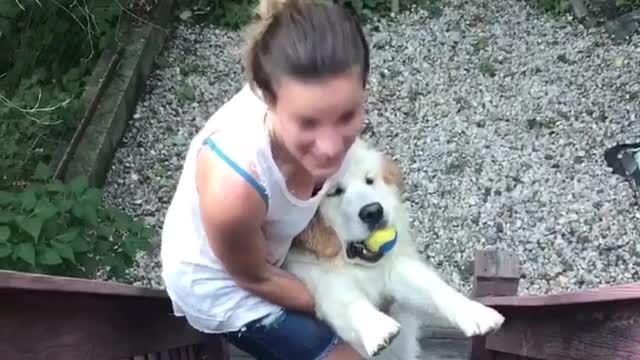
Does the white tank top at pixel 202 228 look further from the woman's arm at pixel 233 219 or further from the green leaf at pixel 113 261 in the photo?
the green leaf at pixel 113 261

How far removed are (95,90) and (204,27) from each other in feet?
4.09

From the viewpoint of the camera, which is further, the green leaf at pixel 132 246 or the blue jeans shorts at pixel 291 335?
the green leaf at pixel 132 246

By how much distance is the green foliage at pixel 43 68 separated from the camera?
4.40 meters

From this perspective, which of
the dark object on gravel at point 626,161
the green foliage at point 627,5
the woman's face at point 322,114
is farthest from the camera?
the green foliage at point 627,5

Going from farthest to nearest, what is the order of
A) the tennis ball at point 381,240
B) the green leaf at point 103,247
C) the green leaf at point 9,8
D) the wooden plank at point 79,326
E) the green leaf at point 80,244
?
the green leaf at point 9,8, the green leaf at point 103,247, the green leaf at point 80,244, the tennis ball at point 381,240, the wooden plank at point 79,326

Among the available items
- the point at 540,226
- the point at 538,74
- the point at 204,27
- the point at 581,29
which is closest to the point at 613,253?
the point at 540,226

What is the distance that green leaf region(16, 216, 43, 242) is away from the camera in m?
2.92

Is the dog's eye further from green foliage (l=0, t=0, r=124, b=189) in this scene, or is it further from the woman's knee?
green foliage (l=0, t=0, r=124, b=189)

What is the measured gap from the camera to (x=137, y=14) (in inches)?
229

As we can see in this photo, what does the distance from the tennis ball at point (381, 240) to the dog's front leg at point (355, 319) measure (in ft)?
0.32

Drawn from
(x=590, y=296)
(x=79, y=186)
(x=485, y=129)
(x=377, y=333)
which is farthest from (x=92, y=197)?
(x=485, y=129)

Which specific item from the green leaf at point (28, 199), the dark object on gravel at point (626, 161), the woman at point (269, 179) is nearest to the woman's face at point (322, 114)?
the woman at point (269, 179)

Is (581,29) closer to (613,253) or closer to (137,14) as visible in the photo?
(613,253)

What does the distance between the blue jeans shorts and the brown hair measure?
2.09ft
